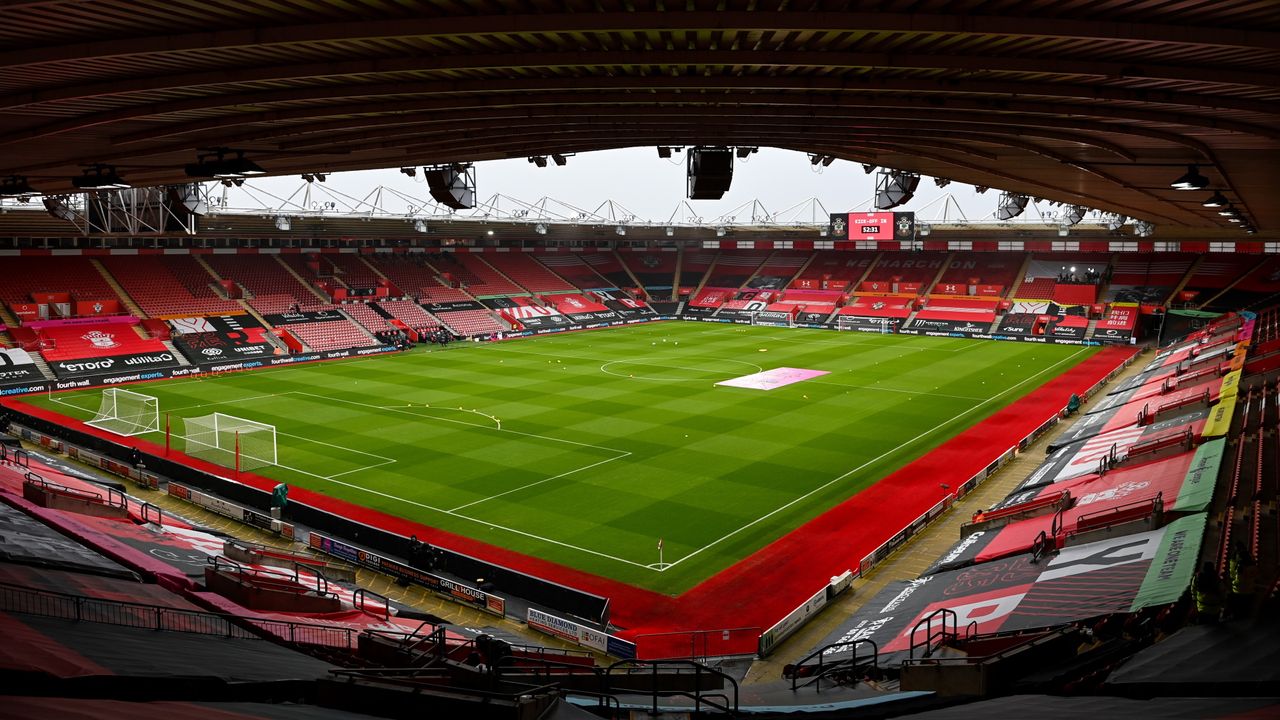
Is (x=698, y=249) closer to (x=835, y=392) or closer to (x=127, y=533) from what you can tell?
(x=835, y=392)

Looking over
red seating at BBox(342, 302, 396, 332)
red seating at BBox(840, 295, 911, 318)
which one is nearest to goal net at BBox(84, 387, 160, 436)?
red seating at BBox(342, 302, 396, 332)

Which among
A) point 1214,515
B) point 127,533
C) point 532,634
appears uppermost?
point 1214,515

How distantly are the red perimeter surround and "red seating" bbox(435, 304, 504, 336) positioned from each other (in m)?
35.4

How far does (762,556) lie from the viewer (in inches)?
853

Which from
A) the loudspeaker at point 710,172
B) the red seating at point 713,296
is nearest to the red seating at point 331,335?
the red seating at point 713,296

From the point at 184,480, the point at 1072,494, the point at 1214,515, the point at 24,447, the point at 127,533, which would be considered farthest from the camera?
the point at 24,447

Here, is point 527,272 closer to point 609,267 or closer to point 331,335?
point 609,267

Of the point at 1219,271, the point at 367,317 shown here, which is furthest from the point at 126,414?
the point at 1219,271

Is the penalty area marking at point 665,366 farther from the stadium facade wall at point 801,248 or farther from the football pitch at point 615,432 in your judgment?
the stadium facade wall at point 801,248

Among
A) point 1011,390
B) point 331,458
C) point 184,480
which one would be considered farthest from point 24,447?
point 1011,390

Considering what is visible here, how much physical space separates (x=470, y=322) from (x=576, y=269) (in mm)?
21702

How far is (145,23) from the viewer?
314 inches

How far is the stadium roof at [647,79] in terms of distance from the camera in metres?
7.71

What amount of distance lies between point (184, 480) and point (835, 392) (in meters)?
29.3
